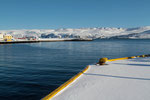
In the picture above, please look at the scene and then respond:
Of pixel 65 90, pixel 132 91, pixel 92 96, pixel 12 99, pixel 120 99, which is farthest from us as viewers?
pixel 12 99

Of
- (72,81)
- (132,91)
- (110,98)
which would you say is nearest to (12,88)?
(72,81)

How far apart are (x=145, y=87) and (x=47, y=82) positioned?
8.31 metres

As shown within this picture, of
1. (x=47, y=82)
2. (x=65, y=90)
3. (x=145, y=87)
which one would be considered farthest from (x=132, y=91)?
(x=47, y=82)

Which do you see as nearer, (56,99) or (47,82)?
(56,99)

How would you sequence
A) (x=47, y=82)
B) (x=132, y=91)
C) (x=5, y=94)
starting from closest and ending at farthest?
(x=132, y=91) < (x=5, y=94) < (x=47, y=82)

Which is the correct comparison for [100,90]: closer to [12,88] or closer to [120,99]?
[120,99]

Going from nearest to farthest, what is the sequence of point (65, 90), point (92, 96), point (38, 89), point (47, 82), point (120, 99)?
point (120, 99) → point (92, 96) → point (65, 90) → point (38, 89) → point (47, 82)

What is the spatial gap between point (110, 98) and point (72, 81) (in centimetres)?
→ 400

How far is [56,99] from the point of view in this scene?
312 inches

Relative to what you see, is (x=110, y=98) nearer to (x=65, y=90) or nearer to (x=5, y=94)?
(x=65, y=90)

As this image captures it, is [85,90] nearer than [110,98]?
No

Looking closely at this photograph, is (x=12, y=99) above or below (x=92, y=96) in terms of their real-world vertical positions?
below

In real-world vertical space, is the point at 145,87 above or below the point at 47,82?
above

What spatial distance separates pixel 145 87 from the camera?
30.9 ft
